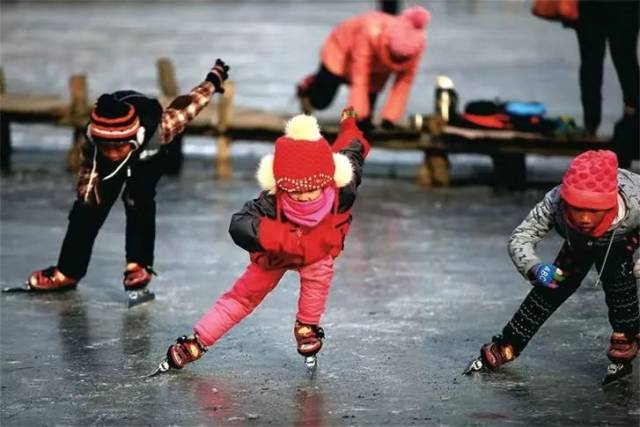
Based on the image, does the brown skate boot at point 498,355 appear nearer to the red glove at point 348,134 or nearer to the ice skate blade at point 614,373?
the ice skate blade at point 614,373

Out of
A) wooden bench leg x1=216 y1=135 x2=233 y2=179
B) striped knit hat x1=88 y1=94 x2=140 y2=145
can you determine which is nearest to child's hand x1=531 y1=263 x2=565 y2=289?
striped knit hat x1=88 y1=94 x2=140 y2=145

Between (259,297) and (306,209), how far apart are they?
1.95ft

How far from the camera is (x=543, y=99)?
1806 cm

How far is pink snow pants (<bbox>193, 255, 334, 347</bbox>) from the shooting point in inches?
315

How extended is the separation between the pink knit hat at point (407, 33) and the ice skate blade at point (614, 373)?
5692 mm

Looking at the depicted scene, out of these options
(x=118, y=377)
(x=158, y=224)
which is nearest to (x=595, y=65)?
(x=158, y=224)

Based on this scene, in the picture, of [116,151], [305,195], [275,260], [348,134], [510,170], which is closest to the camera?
[305,195]

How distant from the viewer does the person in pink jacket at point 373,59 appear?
13.4 m

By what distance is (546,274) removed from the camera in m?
7.58

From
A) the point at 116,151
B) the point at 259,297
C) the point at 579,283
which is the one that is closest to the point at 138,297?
the point at 116,151

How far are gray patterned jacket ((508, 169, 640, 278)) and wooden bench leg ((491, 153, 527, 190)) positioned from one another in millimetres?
6151

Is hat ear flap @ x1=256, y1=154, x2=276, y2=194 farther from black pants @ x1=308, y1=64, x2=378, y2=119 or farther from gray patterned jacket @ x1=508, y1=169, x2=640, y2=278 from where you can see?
black pants @ x1=308, y1=64, x2=378, y2=119

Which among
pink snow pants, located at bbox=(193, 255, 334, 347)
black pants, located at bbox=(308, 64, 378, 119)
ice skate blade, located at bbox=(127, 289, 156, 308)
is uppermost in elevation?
pink snow pants, located at bbox=(193, 255, 334, 347)

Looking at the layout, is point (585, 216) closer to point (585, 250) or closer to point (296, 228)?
point (585, 250)
